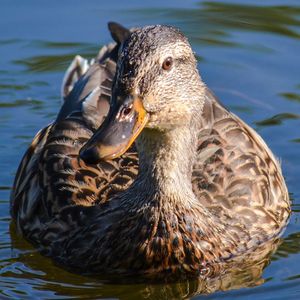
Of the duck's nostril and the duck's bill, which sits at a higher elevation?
the duck's bill

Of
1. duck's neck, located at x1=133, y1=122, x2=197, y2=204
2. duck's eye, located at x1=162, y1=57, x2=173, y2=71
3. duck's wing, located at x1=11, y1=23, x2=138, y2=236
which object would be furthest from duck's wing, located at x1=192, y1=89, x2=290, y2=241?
duck's eye, located at x1=162, y1=57, x2=173, y2=71

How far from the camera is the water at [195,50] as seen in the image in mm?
9938

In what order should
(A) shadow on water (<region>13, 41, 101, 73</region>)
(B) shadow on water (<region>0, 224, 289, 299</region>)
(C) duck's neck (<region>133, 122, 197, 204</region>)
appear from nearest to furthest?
(C) duck's neck (<region>133, 122, 197, 204</region>)
(B) shadow on water (<region>0, 224, 289, 299</region>)
(A) shadow on water (<region>13, 41, 101, 73</region>)

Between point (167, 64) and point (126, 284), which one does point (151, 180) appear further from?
point (167, 64)

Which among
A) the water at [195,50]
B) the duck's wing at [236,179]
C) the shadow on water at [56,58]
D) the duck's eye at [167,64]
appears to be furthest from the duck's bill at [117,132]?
the shadow on water at [56,58]

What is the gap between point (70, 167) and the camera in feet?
27.6

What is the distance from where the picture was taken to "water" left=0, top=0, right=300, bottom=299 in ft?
32.6

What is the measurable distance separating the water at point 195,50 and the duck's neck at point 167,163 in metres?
1.04

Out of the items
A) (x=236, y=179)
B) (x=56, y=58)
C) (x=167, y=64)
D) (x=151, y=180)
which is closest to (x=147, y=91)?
(x=167, y=64)

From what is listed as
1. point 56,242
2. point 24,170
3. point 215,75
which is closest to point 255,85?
point 215,75

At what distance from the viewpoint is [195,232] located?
26.1 ft

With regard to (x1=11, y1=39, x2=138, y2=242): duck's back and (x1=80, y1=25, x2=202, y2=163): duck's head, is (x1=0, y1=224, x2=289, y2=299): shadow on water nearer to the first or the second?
(x1=11, y1=39, x2=138, y2=242): duck's back

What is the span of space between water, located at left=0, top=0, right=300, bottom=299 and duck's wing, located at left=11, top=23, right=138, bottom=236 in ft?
0.99

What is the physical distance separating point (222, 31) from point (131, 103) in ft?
16.3
